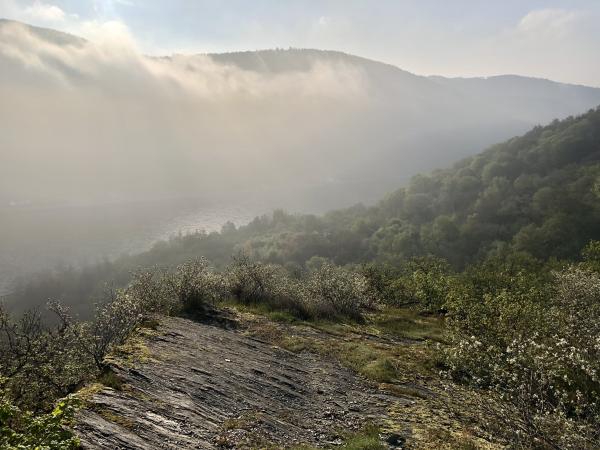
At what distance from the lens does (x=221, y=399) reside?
55.8 ft

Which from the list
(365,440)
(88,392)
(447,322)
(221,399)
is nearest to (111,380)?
(88,392)

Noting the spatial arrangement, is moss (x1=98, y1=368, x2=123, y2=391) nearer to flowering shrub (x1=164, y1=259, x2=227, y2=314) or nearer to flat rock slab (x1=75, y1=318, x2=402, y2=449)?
flat rock slab (x1=75, y1=318, x2=402, y2=449)

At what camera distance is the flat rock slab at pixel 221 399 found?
12938 mm

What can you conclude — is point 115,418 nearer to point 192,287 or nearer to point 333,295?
point 192,287

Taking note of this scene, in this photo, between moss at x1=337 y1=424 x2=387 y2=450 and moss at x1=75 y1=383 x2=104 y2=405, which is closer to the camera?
moss at x1=75 y1=383 x2=104 y2=405

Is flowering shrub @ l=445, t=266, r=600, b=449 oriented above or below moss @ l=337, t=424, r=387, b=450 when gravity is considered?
above

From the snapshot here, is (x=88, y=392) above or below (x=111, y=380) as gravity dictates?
above

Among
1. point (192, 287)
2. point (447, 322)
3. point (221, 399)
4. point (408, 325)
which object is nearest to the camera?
point (221, 399)

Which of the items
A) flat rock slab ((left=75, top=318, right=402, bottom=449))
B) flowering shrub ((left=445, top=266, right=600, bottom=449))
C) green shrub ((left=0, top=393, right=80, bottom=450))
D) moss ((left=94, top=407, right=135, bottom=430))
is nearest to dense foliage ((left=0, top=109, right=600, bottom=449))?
flowering shrub ((left=445, top=266, right=600, bottom=449))

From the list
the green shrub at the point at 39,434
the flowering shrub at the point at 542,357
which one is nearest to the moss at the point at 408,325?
the flowering shrub at the point at 542,357

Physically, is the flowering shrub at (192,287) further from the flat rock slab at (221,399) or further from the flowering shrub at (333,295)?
the flowering shrub at (333,295)

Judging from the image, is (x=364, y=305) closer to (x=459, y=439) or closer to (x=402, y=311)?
(x=402, y=311)

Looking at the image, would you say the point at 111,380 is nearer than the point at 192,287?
Yes

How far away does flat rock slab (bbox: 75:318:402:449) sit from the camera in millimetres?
12938
